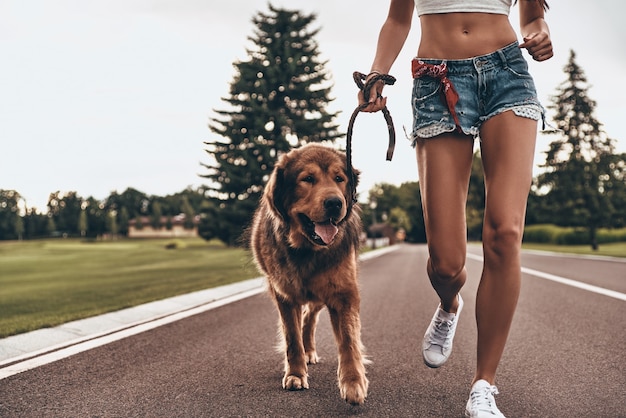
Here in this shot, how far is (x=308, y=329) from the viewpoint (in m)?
4.56

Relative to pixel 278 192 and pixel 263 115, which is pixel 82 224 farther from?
pixel 278 192

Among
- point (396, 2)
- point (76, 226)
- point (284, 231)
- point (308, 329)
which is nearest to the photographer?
point (396, 2)

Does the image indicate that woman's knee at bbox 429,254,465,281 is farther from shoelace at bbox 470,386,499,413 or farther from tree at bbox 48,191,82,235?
tree at bbox 48,191,82,235

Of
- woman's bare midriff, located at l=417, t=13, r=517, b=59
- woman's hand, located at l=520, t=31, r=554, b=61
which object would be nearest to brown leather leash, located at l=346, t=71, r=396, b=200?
woman's bare midriff, located at l=417, t=13, r=517, b=59

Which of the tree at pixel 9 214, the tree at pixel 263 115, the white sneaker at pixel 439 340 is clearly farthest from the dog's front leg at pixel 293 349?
A: the tree at pixel 9 214

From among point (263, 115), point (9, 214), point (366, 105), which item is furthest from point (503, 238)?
point (9, 214)

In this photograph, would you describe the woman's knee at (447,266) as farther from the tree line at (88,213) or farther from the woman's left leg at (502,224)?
the tree line at (88,213)

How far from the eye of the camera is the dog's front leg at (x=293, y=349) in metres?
3.63

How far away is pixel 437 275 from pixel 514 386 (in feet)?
2.91

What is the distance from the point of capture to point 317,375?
404 cm

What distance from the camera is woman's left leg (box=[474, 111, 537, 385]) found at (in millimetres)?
2926

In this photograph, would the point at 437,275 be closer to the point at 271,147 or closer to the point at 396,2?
the point at 396,2

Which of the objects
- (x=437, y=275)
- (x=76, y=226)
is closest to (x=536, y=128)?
(x=437, y=275)

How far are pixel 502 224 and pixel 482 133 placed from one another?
0.51m
